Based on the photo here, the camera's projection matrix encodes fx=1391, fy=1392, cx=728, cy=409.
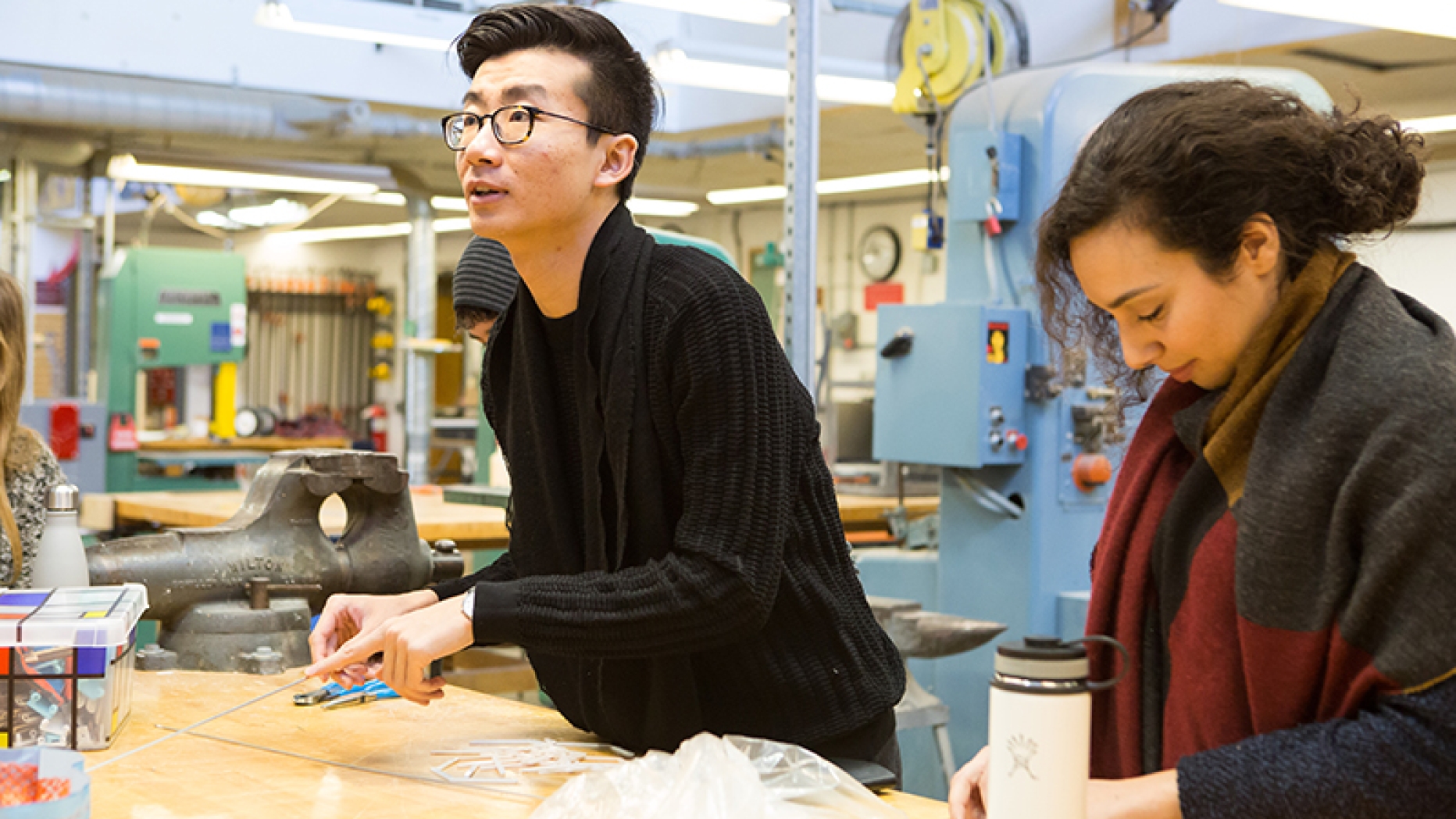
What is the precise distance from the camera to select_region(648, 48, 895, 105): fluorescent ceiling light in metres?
5.77

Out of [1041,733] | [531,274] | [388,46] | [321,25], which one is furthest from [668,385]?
[388,46]

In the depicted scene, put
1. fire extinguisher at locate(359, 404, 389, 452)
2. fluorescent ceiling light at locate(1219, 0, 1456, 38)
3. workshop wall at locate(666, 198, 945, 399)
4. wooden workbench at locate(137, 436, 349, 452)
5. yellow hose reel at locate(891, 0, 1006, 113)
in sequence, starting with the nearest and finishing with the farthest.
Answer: fluorescent ceiling light at locate(1219, 0, 1456, 38) → yellow hose reel at locate(891, 0, 1006, 113) → wooden workbench at locate(137, 436, 349, 452) → workshop wall at locate(666, 198, 945, 399) → fire extinguisher at locate(359, 404, 389, 452)

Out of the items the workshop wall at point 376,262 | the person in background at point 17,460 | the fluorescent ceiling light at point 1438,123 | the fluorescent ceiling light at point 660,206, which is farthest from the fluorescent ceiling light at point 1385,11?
the workshop wall at point 376,262

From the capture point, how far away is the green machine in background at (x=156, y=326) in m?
6.89

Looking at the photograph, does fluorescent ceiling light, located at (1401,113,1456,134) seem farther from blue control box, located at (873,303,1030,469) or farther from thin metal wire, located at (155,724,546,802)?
thin metal wire, located at (155,724,546,802)

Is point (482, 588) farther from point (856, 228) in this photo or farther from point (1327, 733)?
point (856, 228)

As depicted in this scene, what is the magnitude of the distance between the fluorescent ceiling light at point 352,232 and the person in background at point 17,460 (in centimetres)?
1078

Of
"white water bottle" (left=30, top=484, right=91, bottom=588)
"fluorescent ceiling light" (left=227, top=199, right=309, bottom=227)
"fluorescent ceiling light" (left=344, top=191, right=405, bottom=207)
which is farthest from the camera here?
"fluorescent ceiling light" (left=344, top=191, right=405, bottom=207)

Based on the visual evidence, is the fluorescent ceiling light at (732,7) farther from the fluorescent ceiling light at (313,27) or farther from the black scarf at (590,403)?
the black scarf at (590,403)

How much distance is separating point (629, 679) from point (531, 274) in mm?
459

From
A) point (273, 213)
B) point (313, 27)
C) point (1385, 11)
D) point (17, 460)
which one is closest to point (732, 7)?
point (1385, 11)

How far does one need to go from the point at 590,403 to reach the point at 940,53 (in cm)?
367

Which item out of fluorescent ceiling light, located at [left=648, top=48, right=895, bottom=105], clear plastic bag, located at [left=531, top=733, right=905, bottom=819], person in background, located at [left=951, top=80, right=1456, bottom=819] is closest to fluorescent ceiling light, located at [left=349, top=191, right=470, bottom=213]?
fluorescent ceiling light, located at [left=648, top=48, right=895, bottom=105]

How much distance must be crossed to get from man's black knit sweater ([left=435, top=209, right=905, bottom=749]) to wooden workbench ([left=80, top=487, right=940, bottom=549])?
2.12 meters
